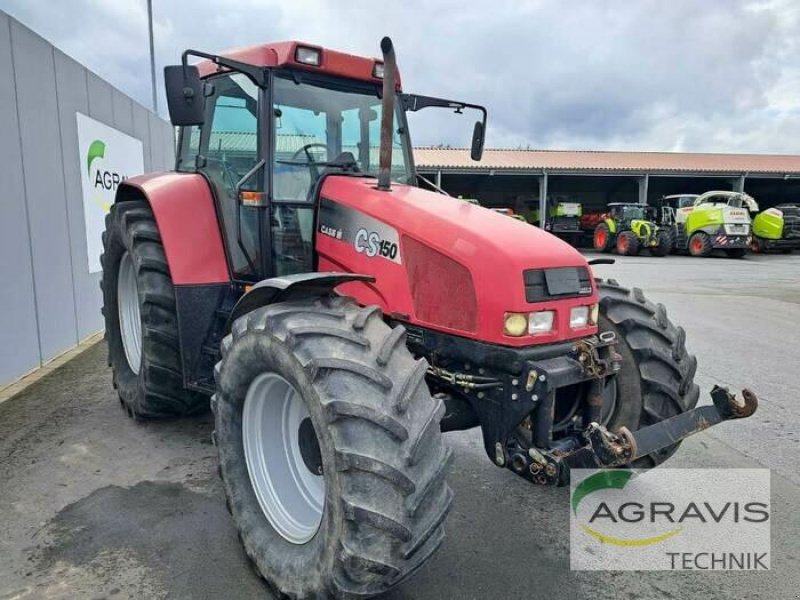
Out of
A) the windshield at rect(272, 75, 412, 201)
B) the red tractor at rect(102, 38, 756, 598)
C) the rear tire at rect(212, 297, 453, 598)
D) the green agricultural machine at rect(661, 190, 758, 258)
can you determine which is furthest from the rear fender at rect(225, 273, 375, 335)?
the green agricultural machine at rect(661, 190, 758, 258)

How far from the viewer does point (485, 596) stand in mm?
2395

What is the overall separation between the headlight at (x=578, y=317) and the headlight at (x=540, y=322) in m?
0.13

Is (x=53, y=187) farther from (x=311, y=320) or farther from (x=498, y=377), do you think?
(x=498, y=377)

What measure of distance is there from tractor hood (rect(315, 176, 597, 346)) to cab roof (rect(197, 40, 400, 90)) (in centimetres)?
67

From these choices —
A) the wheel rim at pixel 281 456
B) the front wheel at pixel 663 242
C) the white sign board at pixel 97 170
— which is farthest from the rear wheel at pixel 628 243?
the wheel rim at pixel 281 456

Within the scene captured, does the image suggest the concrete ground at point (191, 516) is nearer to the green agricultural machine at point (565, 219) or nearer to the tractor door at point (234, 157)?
the tractor door at point (234, 157)

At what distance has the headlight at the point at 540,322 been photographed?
8.09 ft

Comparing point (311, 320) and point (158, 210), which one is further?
point (158, 210)

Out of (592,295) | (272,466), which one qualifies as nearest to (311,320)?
(272,466)

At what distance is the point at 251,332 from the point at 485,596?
4.62ft

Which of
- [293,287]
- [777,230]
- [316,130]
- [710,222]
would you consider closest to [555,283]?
[293,287]

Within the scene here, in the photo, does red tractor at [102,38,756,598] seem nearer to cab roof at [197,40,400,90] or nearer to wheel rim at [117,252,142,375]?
cab roof at [197,40,400,90]

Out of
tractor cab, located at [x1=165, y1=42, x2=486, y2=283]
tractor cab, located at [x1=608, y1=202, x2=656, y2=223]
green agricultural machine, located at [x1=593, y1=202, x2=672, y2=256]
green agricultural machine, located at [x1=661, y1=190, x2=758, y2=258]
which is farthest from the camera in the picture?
tractor cab, located at [x1=608, y1=202, x2=656, y2=223]

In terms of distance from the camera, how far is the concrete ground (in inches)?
97.1
